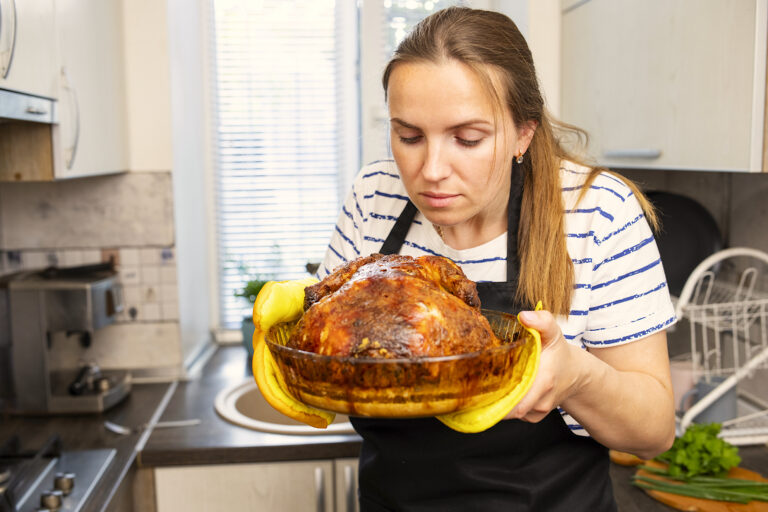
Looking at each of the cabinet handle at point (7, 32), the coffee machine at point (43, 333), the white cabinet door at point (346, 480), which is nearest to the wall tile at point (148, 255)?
the coffee machine at point (43, 333)

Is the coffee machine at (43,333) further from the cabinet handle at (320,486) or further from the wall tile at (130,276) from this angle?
the cabinet handle at (320,486)

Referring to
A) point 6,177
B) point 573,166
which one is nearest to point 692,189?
point 573,166

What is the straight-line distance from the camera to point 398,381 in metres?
0.60

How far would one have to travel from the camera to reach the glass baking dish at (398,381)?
593 mm

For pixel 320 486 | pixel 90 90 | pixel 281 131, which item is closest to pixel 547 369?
pixel 320 486

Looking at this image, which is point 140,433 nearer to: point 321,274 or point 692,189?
point 321,274

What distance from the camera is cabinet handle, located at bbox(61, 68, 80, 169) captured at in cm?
165

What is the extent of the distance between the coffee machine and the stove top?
31 centimetres

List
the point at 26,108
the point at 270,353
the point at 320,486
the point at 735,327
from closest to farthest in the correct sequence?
the point at 270,353 < the point at 26,108 < the point at 735,327 < the point at 320,486

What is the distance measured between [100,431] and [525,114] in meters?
1.47

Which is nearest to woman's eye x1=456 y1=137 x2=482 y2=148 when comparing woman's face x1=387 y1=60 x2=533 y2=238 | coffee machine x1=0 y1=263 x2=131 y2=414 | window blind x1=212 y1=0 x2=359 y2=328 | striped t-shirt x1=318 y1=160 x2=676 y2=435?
woman's face x1=387 y1=60 x2=533 y2=238

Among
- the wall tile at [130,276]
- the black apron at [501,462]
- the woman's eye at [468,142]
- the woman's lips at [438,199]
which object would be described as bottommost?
the black apron at [501,462]

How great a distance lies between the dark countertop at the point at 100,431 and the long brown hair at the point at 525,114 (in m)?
1.09

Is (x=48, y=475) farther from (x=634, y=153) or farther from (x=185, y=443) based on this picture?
(x=634, y=153)
